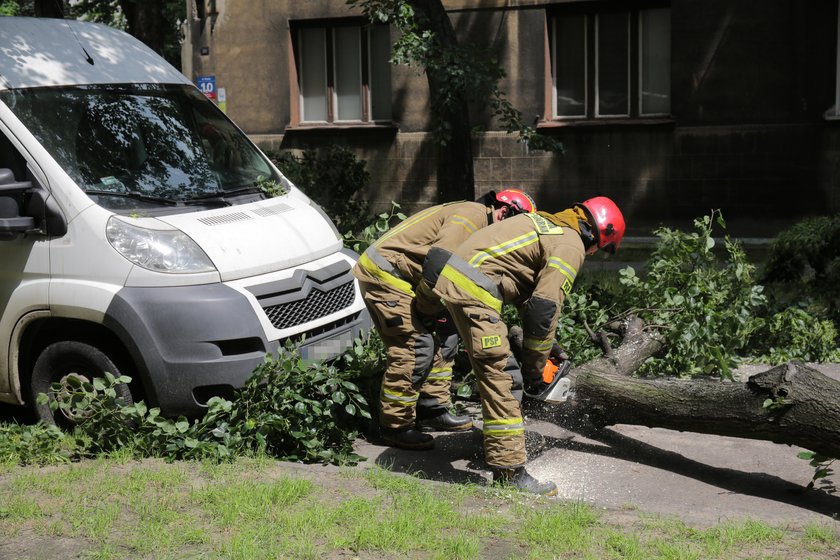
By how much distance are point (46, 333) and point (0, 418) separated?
96cm

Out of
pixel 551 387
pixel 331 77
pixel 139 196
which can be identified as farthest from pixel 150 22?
pixel 551 387

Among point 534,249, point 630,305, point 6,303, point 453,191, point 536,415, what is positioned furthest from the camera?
point 453,191

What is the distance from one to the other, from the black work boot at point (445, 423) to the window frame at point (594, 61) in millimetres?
9080

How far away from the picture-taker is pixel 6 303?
605 cm

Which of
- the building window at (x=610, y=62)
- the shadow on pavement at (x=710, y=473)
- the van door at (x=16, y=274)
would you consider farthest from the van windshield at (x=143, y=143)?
the building window at (x=610, y=62)

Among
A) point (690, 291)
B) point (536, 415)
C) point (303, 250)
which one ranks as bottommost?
point (536, 415)

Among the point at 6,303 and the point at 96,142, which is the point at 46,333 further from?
the point at 96,142

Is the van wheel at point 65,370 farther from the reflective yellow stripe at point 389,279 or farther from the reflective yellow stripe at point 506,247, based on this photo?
the reflective yellow stripe at point 506,247

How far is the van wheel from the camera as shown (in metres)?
5.86

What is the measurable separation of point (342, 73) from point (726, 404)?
467 inches

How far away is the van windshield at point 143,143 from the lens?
6.16 meters

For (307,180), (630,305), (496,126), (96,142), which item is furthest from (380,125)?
(96,142)

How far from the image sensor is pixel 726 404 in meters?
5.61

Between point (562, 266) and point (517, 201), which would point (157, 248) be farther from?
point (562, 266)
